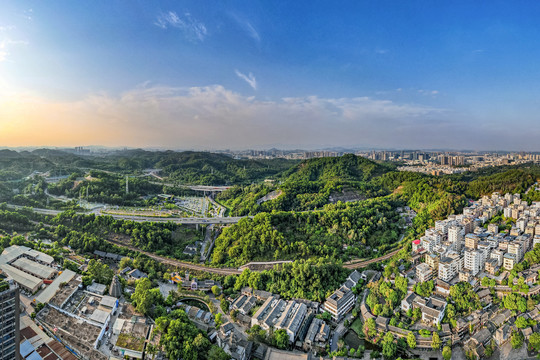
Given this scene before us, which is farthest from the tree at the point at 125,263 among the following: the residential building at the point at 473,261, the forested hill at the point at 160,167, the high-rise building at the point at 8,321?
the forested hill at the point at 160,167

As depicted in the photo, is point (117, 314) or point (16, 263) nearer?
point (117, 314)

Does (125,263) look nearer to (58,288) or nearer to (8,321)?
(58,288)

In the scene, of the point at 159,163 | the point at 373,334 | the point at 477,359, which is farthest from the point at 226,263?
the point at 159,163

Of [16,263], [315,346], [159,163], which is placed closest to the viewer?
[315,346]

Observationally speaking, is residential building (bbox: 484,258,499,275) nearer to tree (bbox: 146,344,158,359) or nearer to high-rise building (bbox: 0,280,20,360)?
tree (bbox: 146,344,158,359)

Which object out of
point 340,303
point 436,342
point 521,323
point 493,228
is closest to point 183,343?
point 340,303

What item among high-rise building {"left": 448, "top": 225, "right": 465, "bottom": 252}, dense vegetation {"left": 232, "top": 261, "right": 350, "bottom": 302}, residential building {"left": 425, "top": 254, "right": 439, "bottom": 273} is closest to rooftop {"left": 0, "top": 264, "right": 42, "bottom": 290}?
dense vegetation {"left": 232, "top": 261, "right": 350, "bottom": 302}

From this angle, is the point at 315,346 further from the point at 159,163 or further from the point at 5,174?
the point at 159,163

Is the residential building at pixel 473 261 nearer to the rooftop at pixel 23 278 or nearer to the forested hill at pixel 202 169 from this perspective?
the rooftop at pixel 23 278
